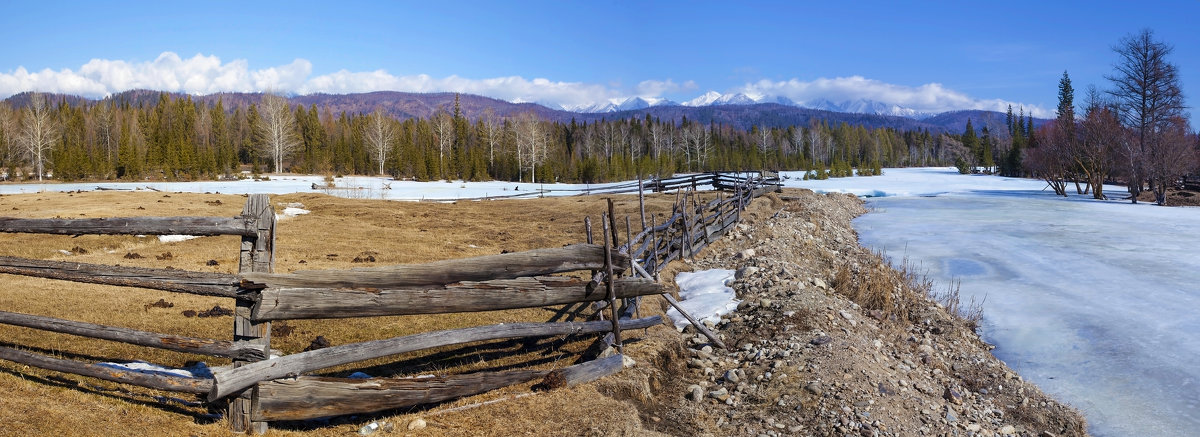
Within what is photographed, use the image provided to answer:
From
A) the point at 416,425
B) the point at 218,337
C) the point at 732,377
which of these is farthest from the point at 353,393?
the point at 732,377

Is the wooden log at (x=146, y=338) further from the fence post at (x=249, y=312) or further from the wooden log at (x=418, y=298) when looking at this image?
the wooden log at (x=418, y=298)

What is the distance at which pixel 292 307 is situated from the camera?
5031mm

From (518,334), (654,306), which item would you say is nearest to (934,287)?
(654,306)

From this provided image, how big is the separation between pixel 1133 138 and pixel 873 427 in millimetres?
47621

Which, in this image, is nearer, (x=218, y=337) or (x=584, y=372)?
(x=584, y=372)

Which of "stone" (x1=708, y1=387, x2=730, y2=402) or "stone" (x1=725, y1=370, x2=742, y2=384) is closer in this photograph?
"stone" (x1=708, y1=387, x2=730, y2=402)

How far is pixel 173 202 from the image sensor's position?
2830 cm

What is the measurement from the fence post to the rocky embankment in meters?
3.74

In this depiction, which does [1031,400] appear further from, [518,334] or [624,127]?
[624,127]

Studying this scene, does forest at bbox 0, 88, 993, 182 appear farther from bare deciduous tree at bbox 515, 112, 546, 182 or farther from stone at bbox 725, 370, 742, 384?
stone at bbox 725, 370, 742, 384

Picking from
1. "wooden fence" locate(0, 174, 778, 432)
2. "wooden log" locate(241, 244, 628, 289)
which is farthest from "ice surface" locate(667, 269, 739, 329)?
"wooden fence" locate(0, 174, 778, 432)

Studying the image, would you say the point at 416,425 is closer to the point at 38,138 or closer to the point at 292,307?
the point at 292,307

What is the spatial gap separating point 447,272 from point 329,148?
10056 cm

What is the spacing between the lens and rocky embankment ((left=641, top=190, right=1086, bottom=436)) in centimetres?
718
